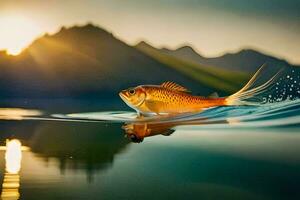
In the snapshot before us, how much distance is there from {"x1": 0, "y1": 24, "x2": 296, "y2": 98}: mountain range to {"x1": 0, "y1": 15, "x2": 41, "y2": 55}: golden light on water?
0.14ft

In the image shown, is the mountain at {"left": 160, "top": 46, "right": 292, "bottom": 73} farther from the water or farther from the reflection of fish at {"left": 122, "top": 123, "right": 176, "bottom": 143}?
the reflection of fish at {"left": 122, "top": 123, "right": 176, "bottom": 143}

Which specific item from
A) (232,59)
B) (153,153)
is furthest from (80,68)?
(232,59)

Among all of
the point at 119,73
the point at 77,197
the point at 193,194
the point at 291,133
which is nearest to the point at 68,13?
the point at 119,73

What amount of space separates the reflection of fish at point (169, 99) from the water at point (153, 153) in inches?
1.9

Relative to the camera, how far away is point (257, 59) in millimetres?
2729

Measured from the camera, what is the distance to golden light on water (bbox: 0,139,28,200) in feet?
8.25

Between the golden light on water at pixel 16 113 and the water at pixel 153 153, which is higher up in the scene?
the golden light on water at pixel 16 113

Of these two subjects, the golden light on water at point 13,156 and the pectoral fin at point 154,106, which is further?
the pectoral fin at point 154,106

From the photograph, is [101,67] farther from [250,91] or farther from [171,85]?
[250,91]

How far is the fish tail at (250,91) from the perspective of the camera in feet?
8.89

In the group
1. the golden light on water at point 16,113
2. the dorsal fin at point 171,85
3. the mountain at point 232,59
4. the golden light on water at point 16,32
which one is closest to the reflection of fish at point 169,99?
the dorsal fin at point 171,85

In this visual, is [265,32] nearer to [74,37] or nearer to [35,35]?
[74,37]

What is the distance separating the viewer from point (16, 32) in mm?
2672

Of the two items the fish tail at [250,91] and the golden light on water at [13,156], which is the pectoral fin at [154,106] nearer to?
the fish tail at [250,91]
